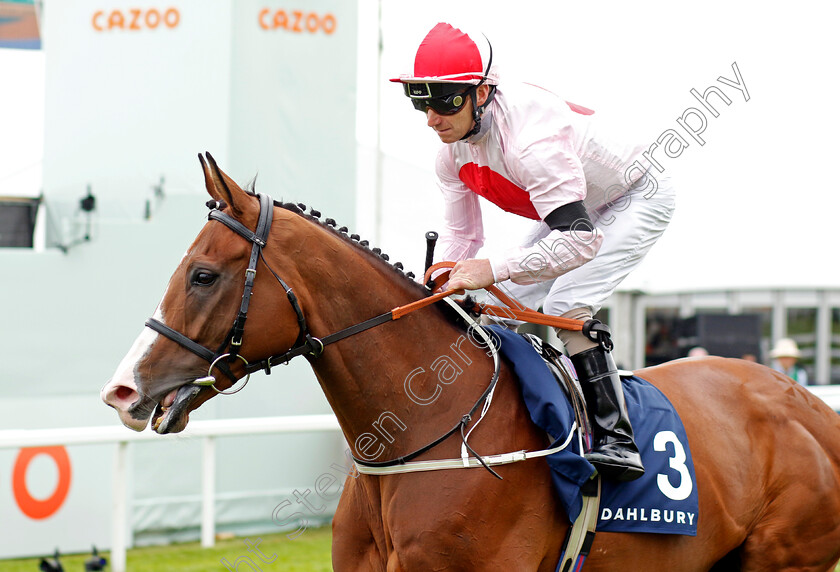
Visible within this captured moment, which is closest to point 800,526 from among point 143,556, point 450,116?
point 450,116

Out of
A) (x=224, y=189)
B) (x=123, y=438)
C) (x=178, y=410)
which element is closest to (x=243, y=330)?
(x=178, y=410)

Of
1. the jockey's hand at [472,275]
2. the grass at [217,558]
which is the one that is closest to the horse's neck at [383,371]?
the jockey's hand at [472,275]

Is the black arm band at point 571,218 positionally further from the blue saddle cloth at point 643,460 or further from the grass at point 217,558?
the grass at point 217,558

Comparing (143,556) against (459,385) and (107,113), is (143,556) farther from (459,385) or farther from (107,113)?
(459,385)

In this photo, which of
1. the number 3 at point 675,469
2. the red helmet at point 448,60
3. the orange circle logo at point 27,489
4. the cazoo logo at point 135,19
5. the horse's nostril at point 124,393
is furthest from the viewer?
the cazoo logo at point 135,19

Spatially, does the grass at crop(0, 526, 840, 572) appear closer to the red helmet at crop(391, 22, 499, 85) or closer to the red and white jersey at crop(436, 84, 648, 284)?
the red and white jersey at crop(436, 84, 648, 284)

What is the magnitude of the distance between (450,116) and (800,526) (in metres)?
2.05

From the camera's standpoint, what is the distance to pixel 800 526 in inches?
130

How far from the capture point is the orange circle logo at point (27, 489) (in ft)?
19.3

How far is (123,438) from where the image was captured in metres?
5.39

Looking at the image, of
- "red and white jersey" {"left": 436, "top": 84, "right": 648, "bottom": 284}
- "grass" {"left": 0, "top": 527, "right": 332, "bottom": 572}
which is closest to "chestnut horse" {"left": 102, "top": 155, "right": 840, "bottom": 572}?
"red and white jersey" {"left": 436, "top": 84, "right": 648, "bottom": 284}

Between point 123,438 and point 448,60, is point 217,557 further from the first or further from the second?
point 448,60

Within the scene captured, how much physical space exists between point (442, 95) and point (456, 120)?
102 millimetres

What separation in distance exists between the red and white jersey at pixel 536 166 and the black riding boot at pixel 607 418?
1.15 ft
